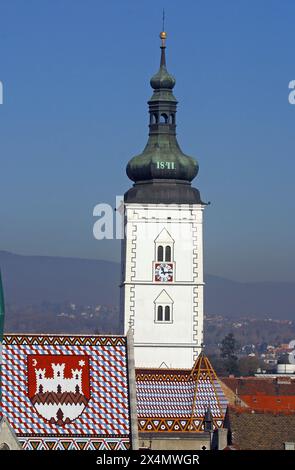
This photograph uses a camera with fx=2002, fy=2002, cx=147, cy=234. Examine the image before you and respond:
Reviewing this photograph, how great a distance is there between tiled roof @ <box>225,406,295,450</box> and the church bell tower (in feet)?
103

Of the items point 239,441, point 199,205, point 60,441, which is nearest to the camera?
point 60,441

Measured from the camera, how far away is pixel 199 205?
88.1 meters

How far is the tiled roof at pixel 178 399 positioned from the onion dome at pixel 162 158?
2552 centimetres

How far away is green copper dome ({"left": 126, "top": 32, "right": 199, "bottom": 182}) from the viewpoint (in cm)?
8938

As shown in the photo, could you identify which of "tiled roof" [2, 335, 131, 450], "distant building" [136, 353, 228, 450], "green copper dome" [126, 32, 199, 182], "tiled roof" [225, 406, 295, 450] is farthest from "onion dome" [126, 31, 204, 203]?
"tiled roof" [2, 335, 131, 450]

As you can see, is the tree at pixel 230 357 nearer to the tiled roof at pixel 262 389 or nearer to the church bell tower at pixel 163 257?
the tiled roof at pixel 262 389

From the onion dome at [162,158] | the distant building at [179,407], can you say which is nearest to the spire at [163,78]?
the onion dome at [162,158]

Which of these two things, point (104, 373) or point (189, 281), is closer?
point (104, 373)

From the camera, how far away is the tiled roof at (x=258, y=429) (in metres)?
54.5

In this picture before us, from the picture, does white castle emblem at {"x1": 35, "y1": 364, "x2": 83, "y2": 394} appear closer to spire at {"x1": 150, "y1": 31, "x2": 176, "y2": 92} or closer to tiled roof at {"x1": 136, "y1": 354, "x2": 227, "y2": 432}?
tiled roof at {"x1": 136, "y1": 354, "x2": 227, "y2": 432}
